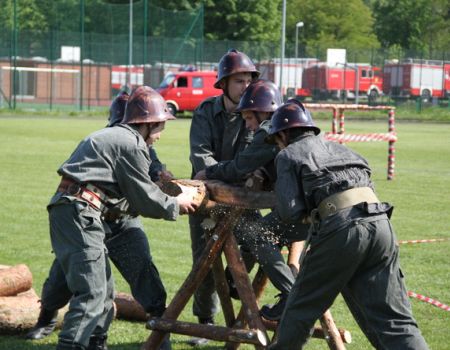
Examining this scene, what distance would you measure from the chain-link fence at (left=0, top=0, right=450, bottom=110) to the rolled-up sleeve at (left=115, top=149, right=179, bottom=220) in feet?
131

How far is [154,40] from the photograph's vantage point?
5331 centimetres

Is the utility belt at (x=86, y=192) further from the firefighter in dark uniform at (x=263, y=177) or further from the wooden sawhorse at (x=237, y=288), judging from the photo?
the firefighter in dark uniform at (x=263, y=177)

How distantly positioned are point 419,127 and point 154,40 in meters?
17.2

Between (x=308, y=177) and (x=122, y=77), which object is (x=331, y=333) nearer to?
(x=308, y=177)

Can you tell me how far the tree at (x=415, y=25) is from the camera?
91.5 meters

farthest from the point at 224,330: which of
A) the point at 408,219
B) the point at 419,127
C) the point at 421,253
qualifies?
the point at 419,127

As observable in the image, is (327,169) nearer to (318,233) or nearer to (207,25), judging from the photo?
(318,233)

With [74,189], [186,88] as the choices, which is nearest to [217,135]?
[74,189]

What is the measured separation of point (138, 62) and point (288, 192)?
49.0m

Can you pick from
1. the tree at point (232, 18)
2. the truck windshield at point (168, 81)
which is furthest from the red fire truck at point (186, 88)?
the tree at point (232, 18)

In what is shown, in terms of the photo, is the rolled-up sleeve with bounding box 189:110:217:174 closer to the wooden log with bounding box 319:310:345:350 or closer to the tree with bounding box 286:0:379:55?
the wooden log with bounding box 319:310:345:350

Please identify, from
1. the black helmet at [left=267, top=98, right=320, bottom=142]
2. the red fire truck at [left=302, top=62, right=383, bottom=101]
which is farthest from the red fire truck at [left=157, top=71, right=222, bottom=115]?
the black helmet at [left=267, top=98, right=320, bottom=142]

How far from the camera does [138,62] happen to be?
177 ft

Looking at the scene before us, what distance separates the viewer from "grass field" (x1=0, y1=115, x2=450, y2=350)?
7.96 meters
